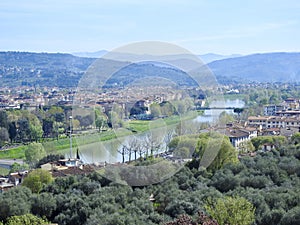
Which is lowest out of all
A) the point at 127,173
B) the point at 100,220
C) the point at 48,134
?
the point at 48,134

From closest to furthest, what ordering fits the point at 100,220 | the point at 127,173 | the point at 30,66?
the point at 100,220 → the point at 127,173 → the point at 30,66

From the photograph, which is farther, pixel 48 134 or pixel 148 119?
pixel 48 134

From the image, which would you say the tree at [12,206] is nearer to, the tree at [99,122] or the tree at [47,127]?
the tree at [99,122]

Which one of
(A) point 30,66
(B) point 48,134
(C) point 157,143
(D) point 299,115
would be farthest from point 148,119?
(A) point 30,66

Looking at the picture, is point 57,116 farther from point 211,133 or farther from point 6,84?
point 6,84

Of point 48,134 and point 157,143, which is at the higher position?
point 157,143

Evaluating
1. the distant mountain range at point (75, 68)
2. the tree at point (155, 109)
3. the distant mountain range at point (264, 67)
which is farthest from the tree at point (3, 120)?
the distant mountain range at point (264, 67)

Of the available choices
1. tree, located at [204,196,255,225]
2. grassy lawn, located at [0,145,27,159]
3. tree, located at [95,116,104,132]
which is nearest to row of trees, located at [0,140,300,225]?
tree, located at [204,196,255,225]

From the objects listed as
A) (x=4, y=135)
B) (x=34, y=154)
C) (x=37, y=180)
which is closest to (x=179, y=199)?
(x=37, y=180)
